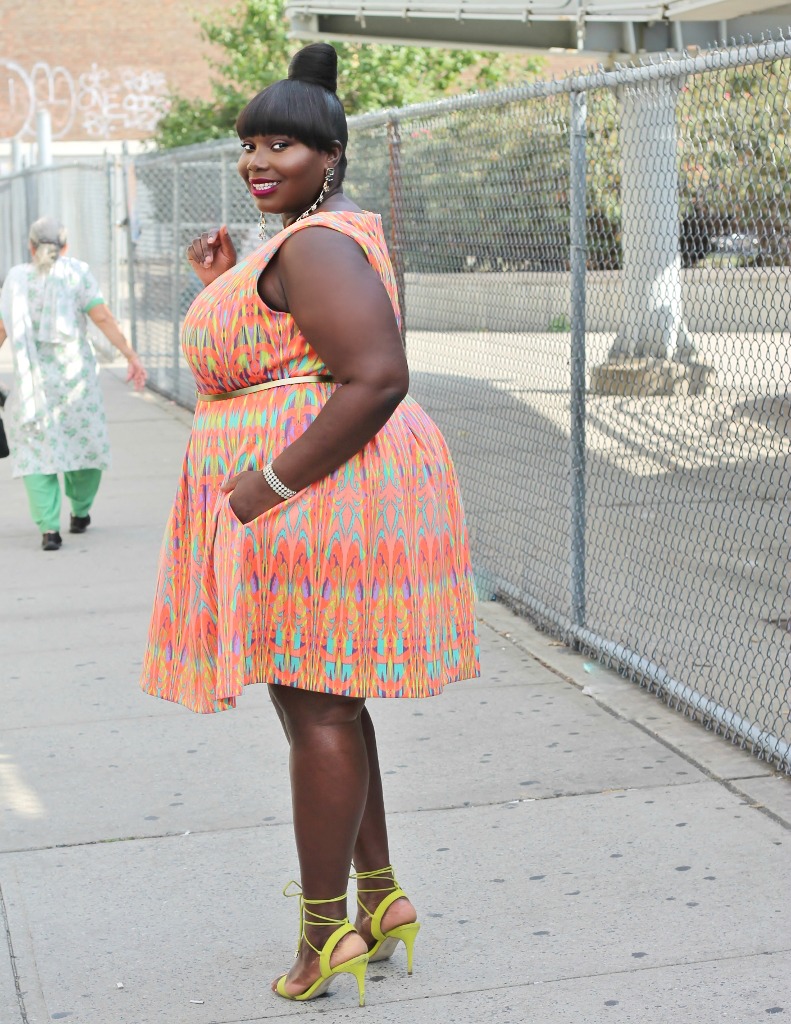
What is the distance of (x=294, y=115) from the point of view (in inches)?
114

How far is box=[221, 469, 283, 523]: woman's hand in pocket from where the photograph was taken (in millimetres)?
2885

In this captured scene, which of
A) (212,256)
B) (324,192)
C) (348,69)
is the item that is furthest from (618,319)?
(348,69)

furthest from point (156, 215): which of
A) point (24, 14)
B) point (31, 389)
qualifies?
point (24, 14)

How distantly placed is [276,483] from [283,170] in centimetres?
59

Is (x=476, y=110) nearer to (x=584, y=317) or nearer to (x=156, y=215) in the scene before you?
(x=584, y=317)

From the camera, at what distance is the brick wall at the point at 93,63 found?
137 ft

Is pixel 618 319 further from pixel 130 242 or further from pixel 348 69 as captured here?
pixel 348 69

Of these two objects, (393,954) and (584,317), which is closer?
(393,954)

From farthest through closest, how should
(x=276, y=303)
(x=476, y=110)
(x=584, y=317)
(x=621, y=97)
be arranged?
(x=476, y=110) → (x=584, y=317) → (x=621, y=97) → (x=276, y=303)

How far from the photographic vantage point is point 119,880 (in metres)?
3.77

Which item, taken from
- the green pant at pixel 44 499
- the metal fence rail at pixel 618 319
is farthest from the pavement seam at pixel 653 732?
the green pant at pixel 44 499

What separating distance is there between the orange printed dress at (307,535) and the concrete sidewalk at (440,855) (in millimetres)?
671

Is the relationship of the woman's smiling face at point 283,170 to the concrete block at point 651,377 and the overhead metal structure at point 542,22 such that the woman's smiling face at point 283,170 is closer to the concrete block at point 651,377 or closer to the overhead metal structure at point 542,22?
the concrete block at point 651,377

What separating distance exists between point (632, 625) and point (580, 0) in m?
6.97
